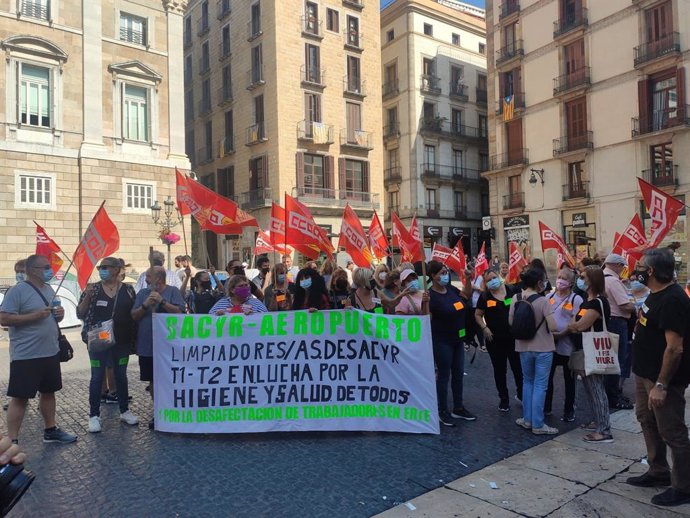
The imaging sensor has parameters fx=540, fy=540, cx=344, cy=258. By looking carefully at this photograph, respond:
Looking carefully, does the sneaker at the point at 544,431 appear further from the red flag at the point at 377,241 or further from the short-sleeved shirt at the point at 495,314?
the red flag at the point at 377,241

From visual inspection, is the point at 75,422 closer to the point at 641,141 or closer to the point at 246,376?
the point at 246,376

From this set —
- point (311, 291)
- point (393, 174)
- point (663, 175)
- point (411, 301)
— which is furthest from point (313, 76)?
point (411, 301)

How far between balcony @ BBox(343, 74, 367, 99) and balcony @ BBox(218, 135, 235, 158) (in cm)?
823

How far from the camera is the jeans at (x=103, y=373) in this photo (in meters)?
5.80

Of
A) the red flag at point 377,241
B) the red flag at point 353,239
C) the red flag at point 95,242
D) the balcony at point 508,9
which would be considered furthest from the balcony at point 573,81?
the red flag at point 95,242

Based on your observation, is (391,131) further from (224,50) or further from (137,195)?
(137,195)

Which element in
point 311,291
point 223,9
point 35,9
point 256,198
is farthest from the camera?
point 223,9

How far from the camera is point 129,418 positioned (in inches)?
234

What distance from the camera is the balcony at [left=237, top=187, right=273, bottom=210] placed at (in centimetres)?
3259

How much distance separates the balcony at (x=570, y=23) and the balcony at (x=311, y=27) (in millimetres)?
14469

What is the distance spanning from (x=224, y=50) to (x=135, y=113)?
46.8ft

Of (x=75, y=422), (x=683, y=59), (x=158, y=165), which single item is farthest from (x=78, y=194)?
(x=683, y=59)

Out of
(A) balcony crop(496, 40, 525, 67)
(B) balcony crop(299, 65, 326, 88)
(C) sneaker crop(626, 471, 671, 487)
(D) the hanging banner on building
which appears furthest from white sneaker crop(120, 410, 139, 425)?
(A) balcony crop(496, 40, 525, 67)

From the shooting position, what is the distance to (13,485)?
2.13 metres
